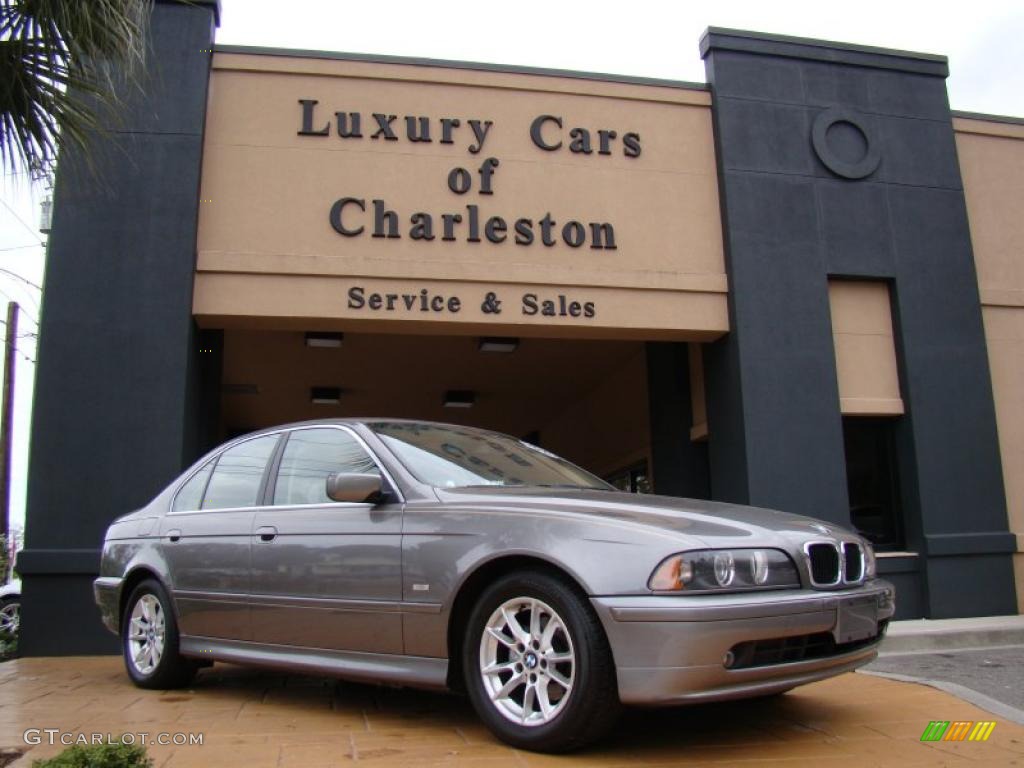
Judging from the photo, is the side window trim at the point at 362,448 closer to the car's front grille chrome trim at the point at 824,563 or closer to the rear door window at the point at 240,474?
the rear door window at the point at 240,474

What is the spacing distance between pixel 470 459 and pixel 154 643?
2386 millimetres

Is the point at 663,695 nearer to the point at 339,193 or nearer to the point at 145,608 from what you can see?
the point at 145,608

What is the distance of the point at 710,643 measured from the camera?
3260 millimetres

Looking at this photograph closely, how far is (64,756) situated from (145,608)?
2985 millimetres

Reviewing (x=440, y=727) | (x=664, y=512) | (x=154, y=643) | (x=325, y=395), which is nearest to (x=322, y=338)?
(x=325, y=395)

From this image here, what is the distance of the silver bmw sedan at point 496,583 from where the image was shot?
335 centimetres

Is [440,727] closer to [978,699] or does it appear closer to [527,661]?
[527,661]

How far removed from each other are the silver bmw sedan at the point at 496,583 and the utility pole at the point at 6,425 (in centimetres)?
1422

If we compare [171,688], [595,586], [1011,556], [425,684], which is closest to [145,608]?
[171,688]

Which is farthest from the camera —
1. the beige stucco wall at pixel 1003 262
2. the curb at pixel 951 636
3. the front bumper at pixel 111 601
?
the beige stucco wall at pixel 1003 262

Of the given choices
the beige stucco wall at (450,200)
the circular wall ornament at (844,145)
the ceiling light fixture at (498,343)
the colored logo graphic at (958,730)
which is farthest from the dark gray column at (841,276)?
the colored logo graphic at (958,730)

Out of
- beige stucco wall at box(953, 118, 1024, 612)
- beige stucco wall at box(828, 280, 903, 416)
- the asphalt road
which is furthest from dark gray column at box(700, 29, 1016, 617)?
the asphalt road

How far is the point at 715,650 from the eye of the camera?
3.27 meters

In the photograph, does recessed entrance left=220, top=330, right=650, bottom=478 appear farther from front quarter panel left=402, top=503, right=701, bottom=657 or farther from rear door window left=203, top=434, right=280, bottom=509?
front quarter panel left=402, top=503, right=701, bottom=657
